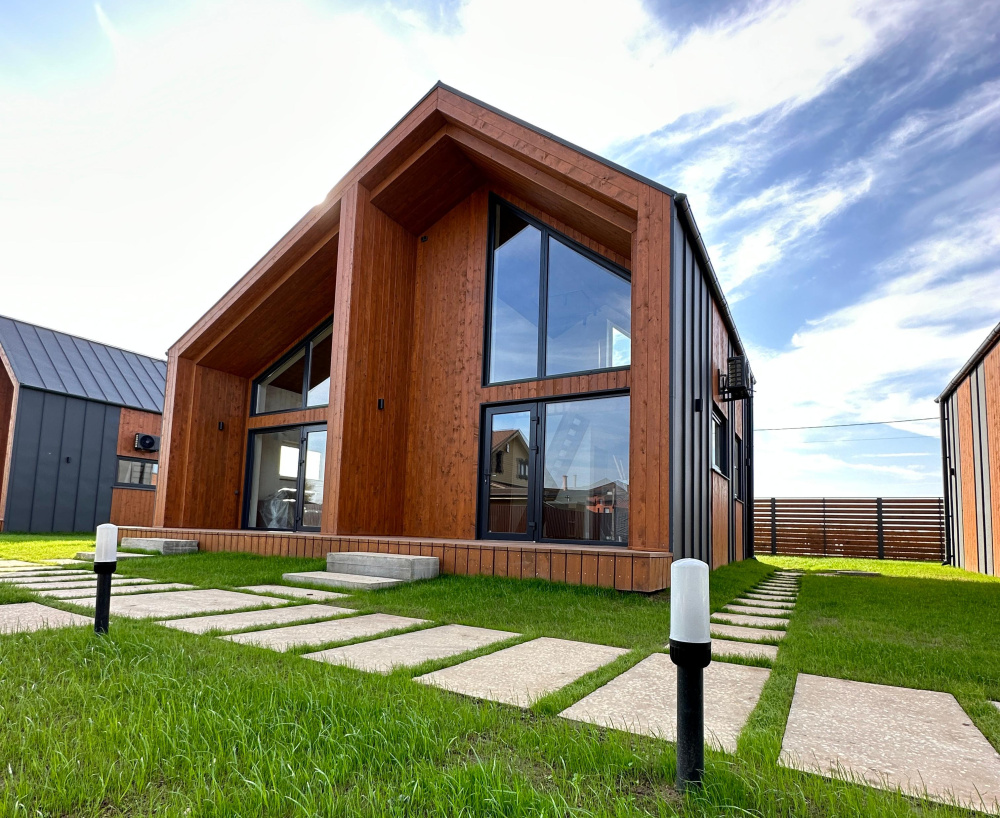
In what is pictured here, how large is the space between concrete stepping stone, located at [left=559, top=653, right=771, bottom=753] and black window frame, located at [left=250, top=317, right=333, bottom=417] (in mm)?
8009

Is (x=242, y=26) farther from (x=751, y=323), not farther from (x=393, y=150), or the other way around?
(x=751, y=323)

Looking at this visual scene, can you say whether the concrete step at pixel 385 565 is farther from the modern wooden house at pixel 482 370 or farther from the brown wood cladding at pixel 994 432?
the brown wood cladding at pixel 994 432

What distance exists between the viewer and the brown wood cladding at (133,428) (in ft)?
55.1

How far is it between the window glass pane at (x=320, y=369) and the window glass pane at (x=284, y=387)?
0.24 m

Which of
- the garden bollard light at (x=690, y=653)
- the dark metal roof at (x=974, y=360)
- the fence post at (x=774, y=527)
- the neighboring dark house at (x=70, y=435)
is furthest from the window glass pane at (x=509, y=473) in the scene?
the neighboring dark house at (x=70, y=435)

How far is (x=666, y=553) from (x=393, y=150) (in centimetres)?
614

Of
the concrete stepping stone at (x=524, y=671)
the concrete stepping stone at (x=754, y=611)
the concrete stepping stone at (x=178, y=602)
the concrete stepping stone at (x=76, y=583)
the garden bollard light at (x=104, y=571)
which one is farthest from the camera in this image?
the concrete stepping stone at (x=76, y=583)

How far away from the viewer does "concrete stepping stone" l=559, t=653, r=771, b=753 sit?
179cm

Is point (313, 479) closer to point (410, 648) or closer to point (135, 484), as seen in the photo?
point (410, 648)

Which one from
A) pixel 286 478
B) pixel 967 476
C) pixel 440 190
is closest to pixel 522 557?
pixel 440 190

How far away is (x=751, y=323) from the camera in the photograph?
12.9 m

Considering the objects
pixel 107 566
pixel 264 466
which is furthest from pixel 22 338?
pixel 107 566

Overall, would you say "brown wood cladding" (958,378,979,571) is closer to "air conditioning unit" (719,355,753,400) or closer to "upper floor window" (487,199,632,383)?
"air conditioning unit" (719,355,753,400)

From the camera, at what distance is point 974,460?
11375mm
